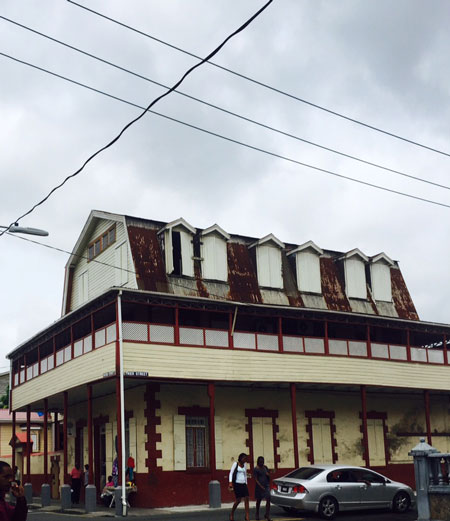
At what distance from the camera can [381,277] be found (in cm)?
3603

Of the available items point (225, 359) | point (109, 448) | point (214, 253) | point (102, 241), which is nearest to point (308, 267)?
point (214, 253)

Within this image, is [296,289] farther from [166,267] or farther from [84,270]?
[84,270]

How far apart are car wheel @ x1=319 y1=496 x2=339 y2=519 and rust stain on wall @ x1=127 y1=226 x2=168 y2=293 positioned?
1022cm

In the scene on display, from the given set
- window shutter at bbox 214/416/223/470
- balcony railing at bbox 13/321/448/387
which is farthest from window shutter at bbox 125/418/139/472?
balcony railing at bbox 13/321/448/387

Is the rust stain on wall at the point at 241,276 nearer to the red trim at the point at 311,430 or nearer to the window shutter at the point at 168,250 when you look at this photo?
the window shutter at the point at 168,250

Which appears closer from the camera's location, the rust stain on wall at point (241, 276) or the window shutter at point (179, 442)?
the window shutter at point (179, 442)

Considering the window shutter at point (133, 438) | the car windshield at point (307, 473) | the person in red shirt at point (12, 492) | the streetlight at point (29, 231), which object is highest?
the streetlight at point (29, 231)

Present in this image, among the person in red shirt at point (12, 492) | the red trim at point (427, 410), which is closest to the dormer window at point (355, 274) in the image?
the red trim at point (427, 410)

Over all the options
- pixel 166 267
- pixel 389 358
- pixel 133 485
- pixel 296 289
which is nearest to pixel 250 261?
pixel 296 289

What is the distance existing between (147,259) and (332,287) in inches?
369

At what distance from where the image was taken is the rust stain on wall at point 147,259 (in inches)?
1120

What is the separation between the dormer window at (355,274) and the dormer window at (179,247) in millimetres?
8255

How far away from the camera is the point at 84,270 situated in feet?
111

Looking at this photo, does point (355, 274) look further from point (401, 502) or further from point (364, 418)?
point (401, 502)
